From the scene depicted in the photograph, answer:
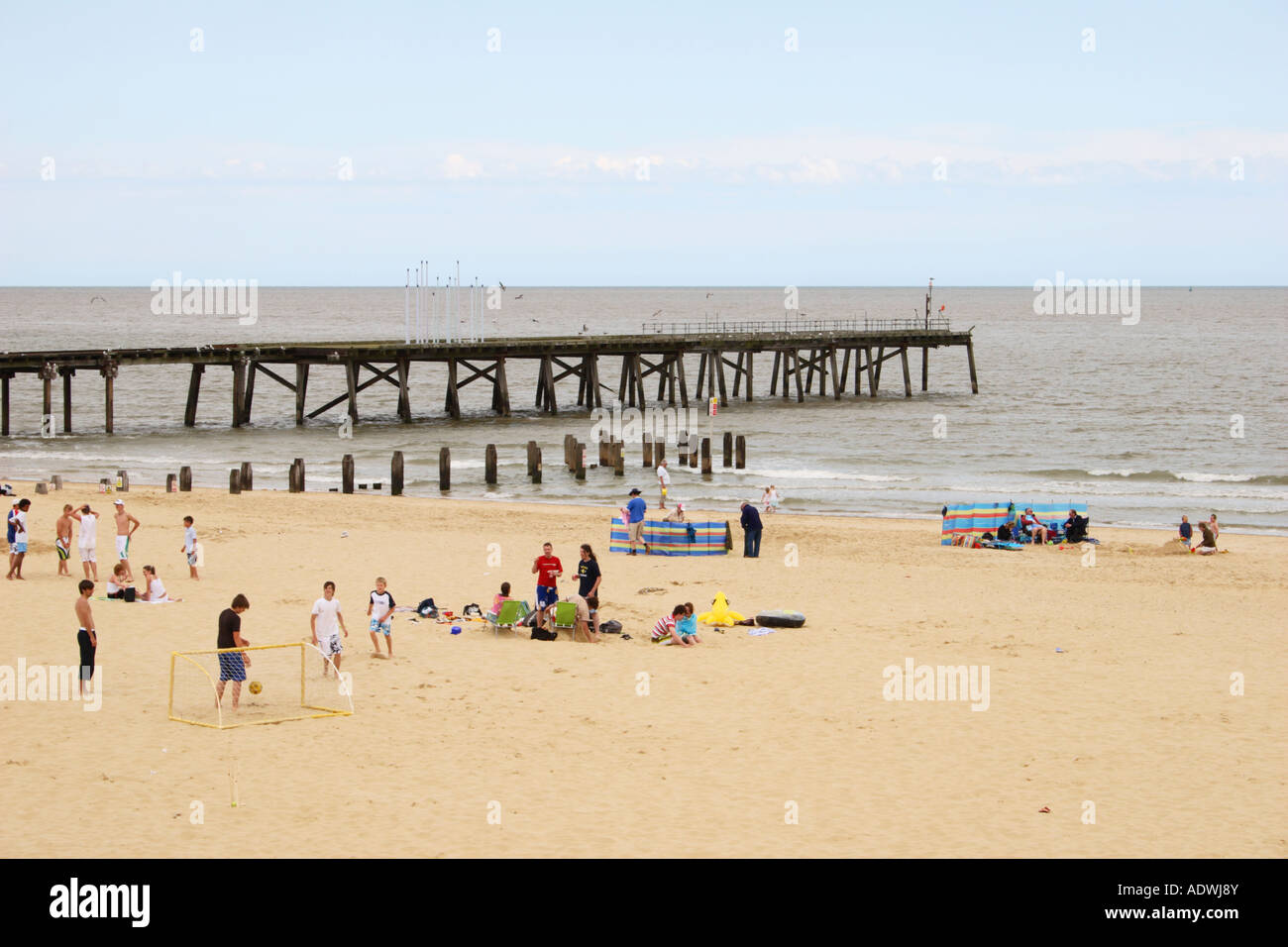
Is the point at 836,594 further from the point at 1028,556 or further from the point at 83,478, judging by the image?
the point at 83,478

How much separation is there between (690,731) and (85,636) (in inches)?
250

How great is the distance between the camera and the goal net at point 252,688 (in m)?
13.0

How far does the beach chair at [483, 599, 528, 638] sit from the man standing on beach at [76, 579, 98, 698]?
508 cm

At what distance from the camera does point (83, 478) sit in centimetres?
3644

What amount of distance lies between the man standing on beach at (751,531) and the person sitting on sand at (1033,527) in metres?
6.26

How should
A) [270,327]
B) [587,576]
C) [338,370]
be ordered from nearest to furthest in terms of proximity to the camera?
[587,576], [338,370], [270,327]

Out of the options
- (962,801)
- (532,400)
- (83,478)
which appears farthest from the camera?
(532,400)

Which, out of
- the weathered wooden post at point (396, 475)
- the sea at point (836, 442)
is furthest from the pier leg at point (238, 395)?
the weathered wooden post at point (396, 475)

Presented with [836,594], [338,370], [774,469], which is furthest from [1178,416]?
[338,370]

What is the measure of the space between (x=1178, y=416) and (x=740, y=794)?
51.3 m

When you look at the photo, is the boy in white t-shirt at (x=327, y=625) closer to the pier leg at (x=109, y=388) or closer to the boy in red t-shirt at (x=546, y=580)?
the boy in red t-shirt at (x=546, y=580)

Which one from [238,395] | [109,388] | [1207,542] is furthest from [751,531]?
[109,388]

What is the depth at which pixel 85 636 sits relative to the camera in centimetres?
1349

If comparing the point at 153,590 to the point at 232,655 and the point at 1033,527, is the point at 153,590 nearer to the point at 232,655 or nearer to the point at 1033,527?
the point at 232,655
